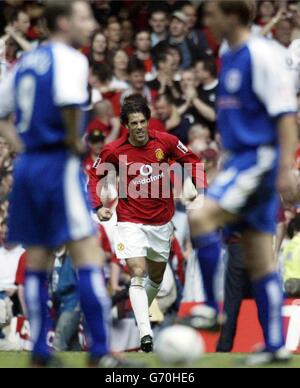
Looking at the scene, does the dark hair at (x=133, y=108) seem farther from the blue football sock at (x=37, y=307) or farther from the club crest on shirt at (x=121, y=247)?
the blue football sock at (x=37, y=307)

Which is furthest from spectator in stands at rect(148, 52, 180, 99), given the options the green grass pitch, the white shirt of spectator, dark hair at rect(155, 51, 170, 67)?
the green grass pitch

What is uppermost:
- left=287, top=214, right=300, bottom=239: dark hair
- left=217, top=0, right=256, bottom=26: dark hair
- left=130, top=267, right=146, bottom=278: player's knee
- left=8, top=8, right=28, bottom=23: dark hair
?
left=8, top=8, right=28, bottom=23: dark hair

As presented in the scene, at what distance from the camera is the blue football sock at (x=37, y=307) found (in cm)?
824

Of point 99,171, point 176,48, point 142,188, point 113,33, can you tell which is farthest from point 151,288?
point 113,33

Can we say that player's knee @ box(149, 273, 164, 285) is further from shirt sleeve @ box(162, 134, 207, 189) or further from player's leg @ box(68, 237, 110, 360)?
player's leg @ box(68, 237, 110, 360)

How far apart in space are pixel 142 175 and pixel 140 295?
1246mm

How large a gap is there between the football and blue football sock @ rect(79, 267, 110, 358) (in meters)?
0.42

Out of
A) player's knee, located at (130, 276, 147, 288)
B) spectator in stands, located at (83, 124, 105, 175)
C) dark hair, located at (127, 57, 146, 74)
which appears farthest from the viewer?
dark hair, located at (127, 57, 146, 74)

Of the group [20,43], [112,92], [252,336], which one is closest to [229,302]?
[252,336]

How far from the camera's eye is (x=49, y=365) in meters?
8.22

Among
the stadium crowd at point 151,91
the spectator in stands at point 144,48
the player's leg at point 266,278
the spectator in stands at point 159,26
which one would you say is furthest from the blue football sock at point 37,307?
the spectator in stands at point 159,26

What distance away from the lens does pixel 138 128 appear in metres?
12.3

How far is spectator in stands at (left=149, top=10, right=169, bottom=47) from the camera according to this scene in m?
17.7

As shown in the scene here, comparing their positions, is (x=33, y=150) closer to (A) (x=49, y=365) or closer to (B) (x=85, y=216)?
(B) (x=85, y=216)
